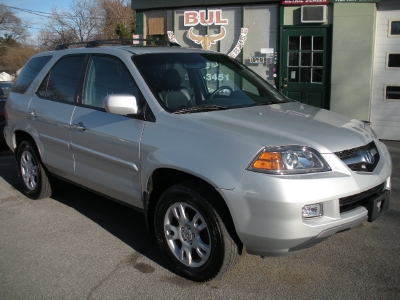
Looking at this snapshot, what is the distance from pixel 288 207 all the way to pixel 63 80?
9.93ft

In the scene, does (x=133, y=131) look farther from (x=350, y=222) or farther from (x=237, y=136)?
(x=350, y=222)

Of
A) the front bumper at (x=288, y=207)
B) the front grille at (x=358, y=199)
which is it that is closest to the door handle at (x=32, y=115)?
the front bumper at (x=288, y=207)

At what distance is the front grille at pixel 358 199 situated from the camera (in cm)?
308

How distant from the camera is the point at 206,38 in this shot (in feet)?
35.8

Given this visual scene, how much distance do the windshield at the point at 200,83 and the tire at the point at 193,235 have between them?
2.44ft

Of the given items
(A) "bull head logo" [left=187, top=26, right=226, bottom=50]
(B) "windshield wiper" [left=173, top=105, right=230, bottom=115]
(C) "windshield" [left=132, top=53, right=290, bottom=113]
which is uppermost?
(A) "bull head logo" [left=187, top=26, right=226, bottom=50]

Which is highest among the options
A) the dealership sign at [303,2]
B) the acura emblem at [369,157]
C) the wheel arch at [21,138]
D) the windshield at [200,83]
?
the dealership sign at [303,2]

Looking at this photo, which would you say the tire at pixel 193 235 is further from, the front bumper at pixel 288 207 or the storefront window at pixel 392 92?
the storefront window at pixel 392 92

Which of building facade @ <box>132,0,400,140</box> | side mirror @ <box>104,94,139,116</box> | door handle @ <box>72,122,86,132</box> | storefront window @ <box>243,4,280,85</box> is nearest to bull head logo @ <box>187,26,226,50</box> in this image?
building facade @ <box>132,0,400,140</box>

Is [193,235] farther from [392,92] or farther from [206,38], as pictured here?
[206,38]

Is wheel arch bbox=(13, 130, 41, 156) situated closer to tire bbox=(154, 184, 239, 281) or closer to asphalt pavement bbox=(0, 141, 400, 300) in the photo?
asphalt pavement bbox=(0, 141, 400, 300)

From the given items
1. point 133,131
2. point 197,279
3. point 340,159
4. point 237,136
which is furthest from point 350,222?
point 133,131

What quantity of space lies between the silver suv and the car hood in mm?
13

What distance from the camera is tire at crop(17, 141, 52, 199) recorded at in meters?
5.29
